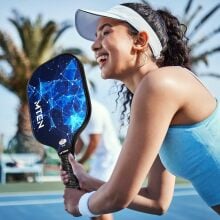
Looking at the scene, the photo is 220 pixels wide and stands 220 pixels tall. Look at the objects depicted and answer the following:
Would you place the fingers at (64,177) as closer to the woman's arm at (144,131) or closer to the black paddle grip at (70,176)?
the black paddle grip at (70,176)

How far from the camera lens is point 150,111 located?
3.22 ft

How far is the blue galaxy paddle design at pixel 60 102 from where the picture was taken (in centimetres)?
141

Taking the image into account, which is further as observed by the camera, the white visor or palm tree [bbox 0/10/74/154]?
palm tree [bbox 0/10/74/154]

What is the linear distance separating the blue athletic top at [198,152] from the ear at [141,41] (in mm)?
245

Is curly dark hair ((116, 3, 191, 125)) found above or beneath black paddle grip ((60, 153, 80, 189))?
above

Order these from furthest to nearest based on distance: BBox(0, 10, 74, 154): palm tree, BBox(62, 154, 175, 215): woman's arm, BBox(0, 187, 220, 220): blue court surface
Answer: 1. BBox(0, 10, 74, 154): palm tree
2. BBox(0, 187, 220, 220): blue court surface
3. BBox(62, 154, 175, 215): woman's arm

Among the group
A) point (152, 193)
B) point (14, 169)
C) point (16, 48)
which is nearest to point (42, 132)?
point (152, 193)

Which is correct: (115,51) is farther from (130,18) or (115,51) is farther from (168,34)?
(168,34)

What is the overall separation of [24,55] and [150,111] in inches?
381

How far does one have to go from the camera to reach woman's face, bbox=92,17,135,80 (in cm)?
116

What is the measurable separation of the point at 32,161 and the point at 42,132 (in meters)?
7.86

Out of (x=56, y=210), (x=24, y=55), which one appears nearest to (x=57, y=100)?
(x=56, y=210)

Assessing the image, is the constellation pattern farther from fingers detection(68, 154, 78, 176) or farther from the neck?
the neck

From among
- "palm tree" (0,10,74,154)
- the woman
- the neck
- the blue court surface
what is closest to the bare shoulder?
the woman
